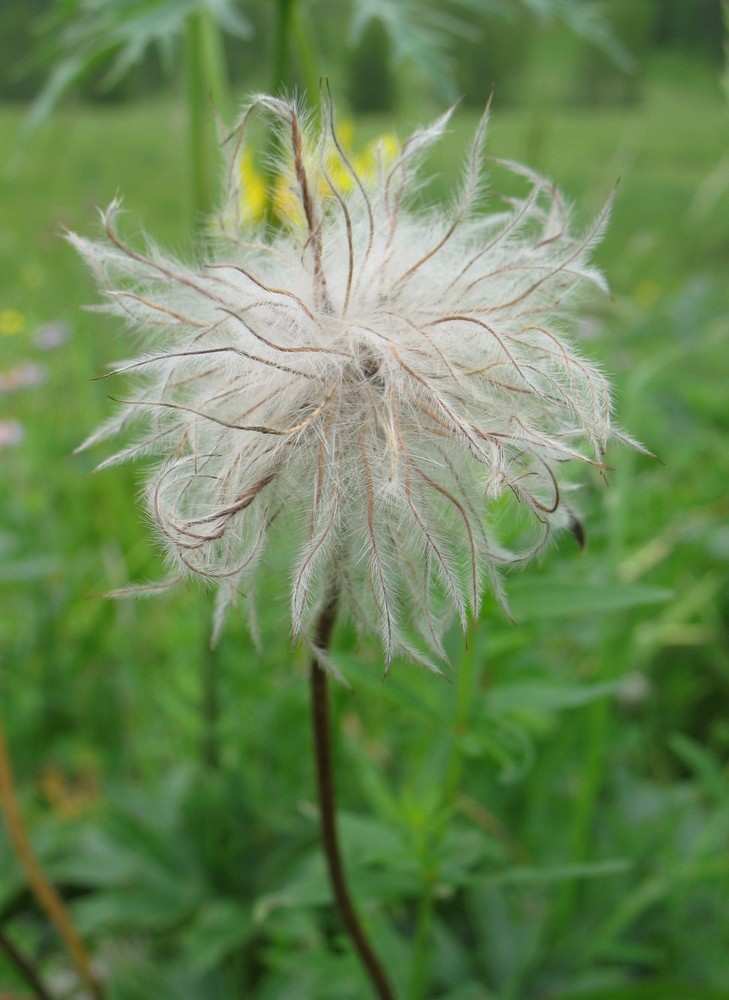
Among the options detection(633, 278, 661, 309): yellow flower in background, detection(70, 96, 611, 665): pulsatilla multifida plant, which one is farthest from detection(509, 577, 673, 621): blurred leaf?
detection(633, 278, 661, 309): yellow flower in background

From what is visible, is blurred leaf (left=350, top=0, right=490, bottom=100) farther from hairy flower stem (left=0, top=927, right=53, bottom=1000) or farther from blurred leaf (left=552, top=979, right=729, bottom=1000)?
hairy flower stem (left=0, top=927, right=53, bottom=1000)

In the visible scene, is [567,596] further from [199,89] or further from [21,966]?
[199,89]

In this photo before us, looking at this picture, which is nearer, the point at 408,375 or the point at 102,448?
the point at 408,375

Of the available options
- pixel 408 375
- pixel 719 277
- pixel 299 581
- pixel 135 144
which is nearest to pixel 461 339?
pixel 408 375

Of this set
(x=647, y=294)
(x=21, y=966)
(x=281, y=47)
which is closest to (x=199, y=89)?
(x=281, y=47)

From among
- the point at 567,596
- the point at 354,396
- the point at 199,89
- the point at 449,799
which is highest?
the point at 199,89

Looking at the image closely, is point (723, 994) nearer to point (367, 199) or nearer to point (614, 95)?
point (367, 199)
